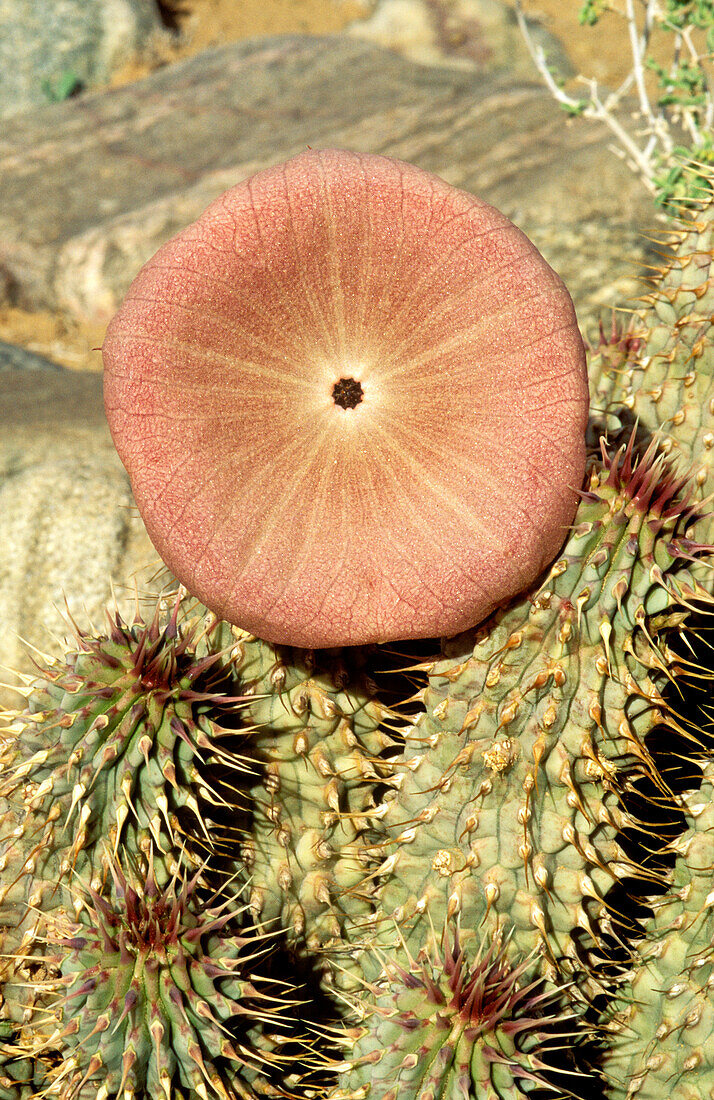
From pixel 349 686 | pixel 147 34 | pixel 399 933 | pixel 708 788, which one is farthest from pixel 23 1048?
pixel 147 34

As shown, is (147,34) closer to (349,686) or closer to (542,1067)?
(349,686)

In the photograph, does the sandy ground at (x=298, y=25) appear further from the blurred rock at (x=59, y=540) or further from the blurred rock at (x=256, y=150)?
the blurred rock at (x=59, y=540)

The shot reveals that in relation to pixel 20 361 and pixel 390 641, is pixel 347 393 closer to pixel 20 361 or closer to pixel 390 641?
pixel 390 641

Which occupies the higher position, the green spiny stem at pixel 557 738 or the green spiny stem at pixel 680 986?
the green spiny stem at pixel 557 738

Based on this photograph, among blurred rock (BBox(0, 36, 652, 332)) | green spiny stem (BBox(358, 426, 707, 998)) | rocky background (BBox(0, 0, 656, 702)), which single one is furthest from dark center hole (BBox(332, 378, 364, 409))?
blurred rock (BBox(0, 36, 652, 332))

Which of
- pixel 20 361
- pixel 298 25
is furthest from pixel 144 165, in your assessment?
pixel 298 25

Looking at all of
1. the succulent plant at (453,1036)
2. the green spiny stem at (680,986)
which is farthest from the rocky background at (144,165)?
the green spiny stem at (680,986)
